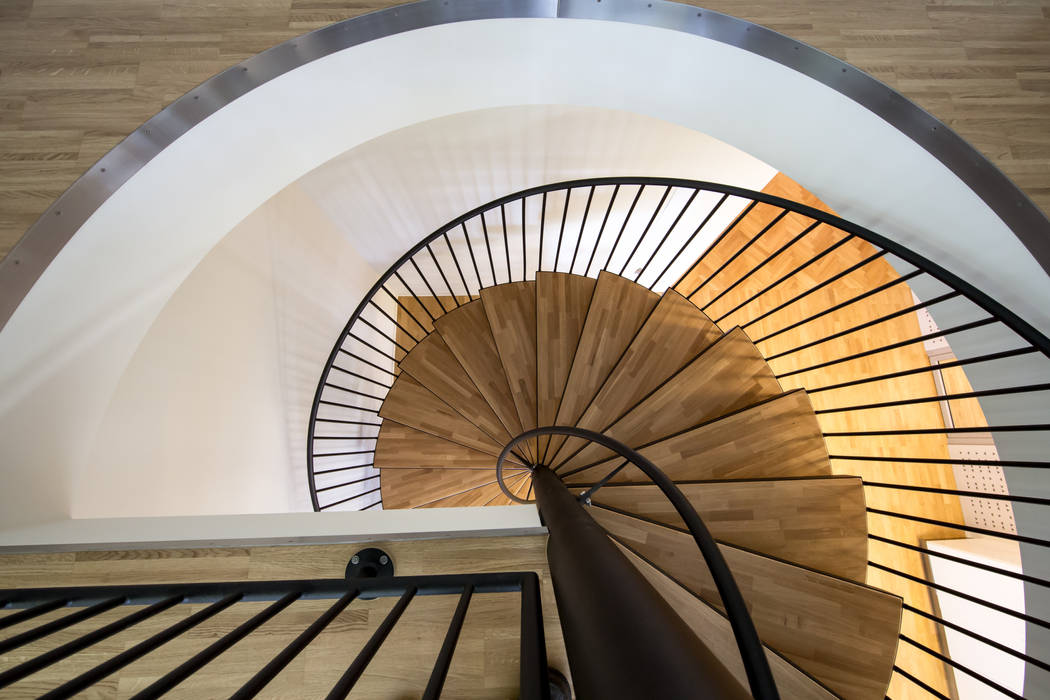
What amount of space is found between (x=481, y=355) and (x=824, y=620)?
2.29 meters

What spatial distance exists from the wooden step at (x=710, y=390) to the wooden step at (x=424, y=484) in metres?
1.38

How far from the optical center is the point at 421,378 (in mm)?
3389

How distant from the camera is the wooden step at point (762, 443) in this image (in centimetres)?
247

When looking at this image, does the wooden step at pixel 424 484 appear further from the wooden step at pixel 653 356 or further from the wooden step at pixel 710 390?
the wooden step at pixel 710 390

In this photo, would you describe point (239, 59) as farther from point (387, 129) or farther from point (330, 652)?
point (330, 652)

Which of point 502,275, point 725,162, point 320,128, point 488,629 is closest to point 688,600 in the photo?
point 488,629

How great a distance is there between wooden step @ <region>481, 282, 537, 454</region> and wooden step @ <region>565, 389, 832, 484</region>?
0.99 meters

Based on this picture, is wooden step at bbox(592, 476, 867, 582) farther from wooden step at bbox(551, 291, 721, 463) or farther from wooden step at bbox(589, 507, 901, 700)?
wooden step at bbox(551, 291, 721, 463)

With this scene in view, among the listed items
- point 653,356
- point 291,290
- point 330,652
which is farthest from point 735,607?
point 291,290

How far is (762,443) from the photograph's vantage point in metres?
2.48

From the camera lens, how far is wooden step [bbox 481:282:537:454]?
3.08 m

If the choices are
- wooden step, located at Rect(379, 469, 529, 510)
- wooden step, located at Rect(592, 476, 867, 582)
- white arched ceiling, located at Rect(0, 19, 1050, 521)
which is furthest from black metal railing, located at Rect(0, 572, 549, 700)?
wooden step, located at Rect(379, 469, 529, 510)

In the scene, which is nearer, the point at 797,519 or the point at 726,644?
the point at 726,644

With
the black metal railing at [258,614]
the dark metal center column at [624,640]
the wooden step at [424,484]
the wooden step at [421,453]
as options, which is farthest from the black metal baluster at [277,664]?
the wooden step at [424,484]
